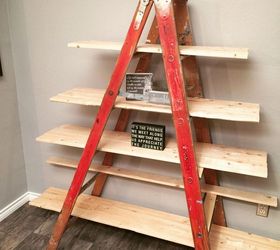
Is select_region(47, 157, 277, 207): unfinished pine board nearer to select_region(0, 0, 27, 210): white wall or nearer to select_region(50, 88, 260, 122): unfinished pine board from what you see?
select_region(0, 0, 27, 210): white wall

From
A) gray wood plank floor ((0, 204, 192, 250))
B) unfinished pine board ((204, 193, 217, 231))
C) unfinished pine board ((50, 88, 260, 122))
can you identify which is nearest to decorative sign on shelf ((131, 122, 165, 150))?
unfinished pine board ((50, 88, 260, 122))

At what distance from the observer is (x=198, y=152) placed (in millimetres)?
1688

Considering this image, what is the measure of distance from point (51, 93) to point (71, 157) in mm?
503

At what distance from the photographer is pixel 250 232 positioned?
193 centimetres

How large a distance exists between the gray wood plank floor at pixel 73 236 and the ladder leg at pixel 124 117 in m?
0.28

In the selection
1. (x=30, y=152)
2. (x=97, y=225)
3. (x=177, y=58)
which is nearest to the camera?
(x=177, y=58)

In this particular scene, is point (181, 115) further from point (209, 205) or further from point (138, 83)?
point (209, 205)

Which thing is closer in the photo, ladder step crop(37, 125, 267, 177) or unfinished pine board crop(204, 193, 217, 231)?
ladder step crop(37, 125, 267, 177)

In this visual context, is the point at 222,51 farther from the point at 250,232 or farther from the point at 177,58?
the point at 250,232

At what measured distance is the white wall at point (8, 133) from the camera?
2.11m

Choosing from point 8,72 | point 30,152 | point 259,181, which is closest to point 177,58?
point 259,181

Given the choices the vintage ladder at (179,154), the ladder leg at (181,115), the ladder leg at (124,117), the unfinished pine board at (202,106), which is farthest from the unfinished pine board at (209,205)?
the ladder leg at (124,117)

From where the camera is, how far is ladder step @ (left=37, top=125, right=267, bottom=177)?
1540mm

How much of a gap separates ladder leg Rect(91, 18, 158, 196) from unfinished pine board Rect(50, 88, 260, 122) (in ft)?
0.72
